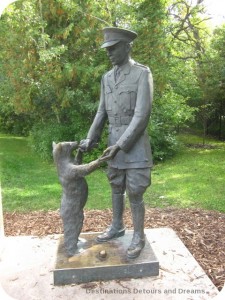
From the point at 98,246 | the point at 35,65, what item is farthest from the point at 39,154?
the point at 98,246

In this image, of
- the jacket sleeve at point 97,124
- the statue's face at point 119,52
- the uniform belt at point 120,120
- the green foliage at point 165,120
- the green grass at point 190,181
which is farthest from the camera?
the green foliage at point 165,120

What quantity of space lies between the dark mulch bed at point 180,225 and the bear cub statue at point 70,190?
4.79 feet

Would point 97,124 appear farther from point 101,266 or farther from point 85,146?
point 101,266

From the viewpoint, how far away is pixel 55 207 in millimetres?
6309

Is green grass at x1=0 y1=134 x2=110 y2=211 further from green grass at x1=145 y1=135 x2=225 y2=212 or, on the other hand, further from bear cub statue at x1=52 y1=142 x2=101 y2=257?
bear cub statue at x1=52 y1=142 x2=101 y2=257

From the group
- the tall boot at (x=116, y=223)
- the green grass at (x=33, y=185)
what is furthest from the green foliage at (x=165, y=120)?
the tall boot at (x=116, y=223)

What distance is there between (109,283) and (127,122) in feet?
5.24

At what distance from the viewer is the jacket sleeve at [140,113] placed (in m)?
3.34

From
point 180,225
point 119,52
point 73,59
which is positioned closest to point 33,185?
point 73,59

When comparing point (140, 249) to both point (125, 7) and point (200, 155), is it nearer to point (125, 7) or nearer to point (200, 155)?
point (125, 7)

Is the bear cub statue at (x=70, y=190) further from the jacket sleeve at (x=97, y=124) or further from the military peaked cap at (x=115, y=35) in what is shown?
the military peaked cap at (x=115, y=35)

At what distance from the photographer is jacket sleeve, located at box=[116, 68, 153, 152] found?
3342 mm

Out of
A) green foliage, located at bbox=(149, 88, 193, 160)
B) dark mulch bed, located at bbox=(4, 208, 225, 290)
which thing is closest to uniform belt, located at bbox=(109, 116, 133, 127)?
dark mulch bed, located at bbox=(4, 208, 225, 290)

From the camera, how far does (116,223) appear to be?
4008 millimetres
